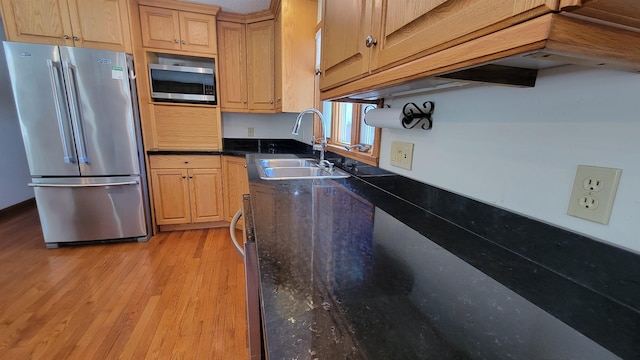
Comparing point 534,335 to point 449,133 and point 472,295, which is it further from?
point 449,133

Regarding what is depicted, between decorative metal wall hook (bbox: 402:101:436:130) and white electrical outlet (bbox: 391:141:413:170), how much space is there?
0.11 metres

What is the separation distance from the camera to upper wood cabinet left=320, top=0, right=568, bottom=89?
39cm

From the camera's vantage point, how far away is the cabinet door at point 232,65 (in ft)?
9.24

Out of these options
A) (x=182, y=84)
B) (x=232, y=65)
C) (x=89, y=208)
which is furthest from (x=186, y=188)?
(x=232, y=65)

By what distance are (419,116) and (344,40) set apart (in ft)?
1.27

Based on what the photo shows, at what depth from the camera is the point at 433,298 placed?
489mm

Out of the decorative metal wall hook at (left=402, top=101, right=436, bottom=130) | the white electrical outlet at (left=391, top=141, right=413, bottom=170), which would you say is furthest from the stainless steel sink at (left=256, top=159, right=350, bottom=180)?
the decorative metal wall hook at (left=402, top=101, right=436, bottom=130)

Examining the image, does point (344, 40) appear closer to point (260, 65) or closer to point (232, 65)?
point (260, 65)

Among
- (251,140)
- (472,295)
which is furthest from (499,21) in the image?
(251,140)

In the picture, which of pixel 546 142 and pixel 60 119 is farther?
pixel 60 119

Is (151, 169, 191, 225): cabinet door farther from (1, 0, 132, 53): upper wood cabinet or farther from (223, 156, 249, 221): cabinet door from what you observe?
(1, 0, 132, 53): upper wood cabinet

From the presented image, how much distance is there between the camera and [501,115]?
700 mm

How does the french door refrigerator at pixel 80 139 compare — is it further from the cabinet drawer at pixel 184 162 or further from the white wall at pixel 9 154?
the white wall at pixel 9 154

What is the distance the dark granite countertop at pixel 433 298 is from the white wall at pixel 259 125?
8.52ft
